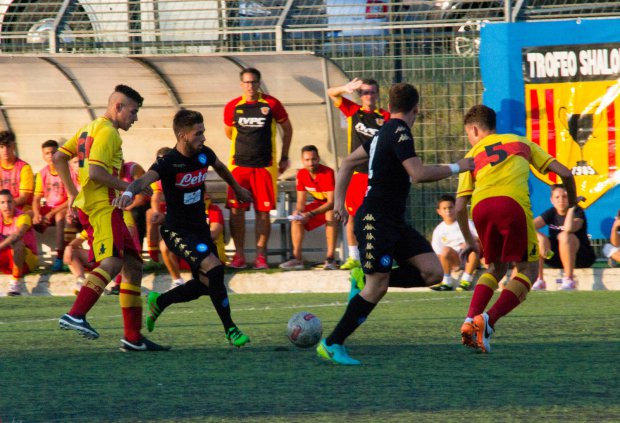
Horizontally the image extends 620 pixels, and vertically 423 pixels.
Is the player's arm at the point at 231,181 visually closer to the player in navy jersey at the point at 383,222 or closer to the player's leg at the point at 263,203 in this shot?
the player in navy jersey at the point at 383,222

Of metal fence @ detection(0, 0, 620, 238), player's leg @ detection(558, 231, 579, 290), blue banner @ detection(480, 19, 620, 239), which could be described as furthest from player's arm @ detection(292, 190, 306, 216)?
player's leg @ detection(558, 231, 579, 290)

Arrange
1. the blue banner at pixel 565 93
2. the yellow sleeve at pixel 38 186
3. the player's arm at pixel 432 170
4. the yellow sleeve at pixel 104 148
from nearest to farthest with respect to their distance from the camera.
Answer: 1. the player's arm at pixel 432 170
2. the yellow sleeve at pixel 104 148
3. the blue banner at pixel 565 93
4. the yellow sleeve at pixel 38 186

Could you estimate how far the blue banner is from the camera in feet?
42.2

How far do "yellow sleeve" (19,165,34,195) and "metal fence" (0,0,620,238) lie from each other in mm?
1560

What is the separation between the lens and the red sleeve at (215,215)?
1334 cm

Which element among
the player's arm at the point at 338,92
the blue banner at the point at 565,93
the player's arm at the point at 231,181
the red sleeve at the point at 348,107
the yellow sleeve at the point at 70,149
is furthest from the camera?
the red sleeve at the point at 348,107

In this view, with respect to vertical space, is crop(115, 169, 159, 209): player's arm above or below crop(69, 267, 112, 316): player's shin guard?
above

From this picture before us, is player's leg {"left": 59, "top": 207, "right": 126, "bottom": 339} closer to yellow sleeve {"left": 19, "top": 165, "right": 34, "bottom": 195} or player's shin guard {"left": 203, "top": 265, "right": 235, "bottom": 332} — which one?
player's shin guard {"left": 203, "top": 265, "right": 235, "bottom": 332}

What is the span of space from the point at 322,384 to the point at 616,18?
8.25 meters

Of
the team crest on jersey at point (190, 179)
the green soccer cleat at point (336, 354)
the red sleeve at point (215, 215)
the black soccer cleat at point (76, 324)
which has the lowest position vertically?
the green soccer cleat at point (336, 354)

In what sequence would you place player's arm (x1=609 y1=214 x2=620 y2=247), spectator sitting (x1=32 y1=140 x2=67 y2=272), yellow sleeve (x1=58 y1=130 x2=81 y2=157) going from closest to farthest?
1. yellow sleeve (x1=58 y1=130 x2=81 y2=157)
2. player's arm (x1=609 y1=214 x2=620 y2=247)
3. spectator sitting (x1=32 y1=140 x2=67 y2=272)

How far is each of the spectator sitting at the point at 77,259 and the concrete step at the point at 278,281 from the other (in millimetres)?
207

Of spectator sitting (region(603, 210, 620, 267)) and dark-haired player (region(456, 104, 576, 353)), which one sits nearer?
dark-haired player (region(456, 104, 576, 353))

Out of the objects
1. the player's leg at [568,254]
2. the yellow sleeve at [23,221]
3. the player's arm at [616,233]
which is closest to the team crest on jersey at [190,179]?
the player's leg at [568,254]
